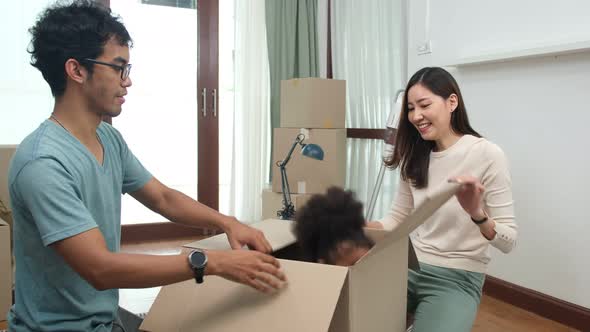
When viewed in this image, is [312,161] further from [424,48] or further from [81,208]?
[81,208]

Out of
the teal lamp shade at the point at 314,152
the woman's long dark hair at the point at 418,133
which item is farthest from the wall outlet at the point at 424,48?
the woman's long dark hair at the point at 418,133

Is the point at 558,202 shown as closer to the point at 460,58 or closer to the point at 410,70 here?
the point at 460,58

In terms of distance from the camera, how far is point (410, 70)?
3439 mm

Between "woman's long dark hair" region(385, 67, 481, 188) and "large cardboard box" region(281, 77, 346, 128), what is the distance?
1.98 meters

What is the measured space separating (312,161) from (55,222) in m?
2.82

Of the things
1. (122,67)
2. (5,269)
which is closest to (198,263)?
(122,67)

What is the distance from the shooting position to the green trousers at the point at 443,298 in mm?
1263

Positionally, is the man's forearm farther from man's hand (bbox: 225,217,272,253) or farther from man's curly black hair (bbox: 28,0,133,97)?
man's curly black hair (bbox: 28,0,133,97)

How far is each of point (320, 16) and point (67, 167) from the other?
12.8 ft

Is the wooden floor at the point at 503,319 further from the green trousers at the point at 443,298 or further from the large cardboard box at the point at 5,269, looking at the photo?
the green trousers at the point at 443,298

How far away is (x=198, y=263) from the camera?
89 cm

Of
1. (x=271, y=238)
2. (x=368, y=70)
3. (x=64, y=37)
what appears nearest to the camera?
(x=64, y=37)

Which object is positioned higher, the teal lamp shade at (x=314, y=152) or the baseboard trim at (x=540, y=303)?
the teal lamp shade at (x=314, y=152)

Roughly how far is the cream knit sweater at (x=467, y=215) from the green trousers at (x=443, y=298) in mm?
36
